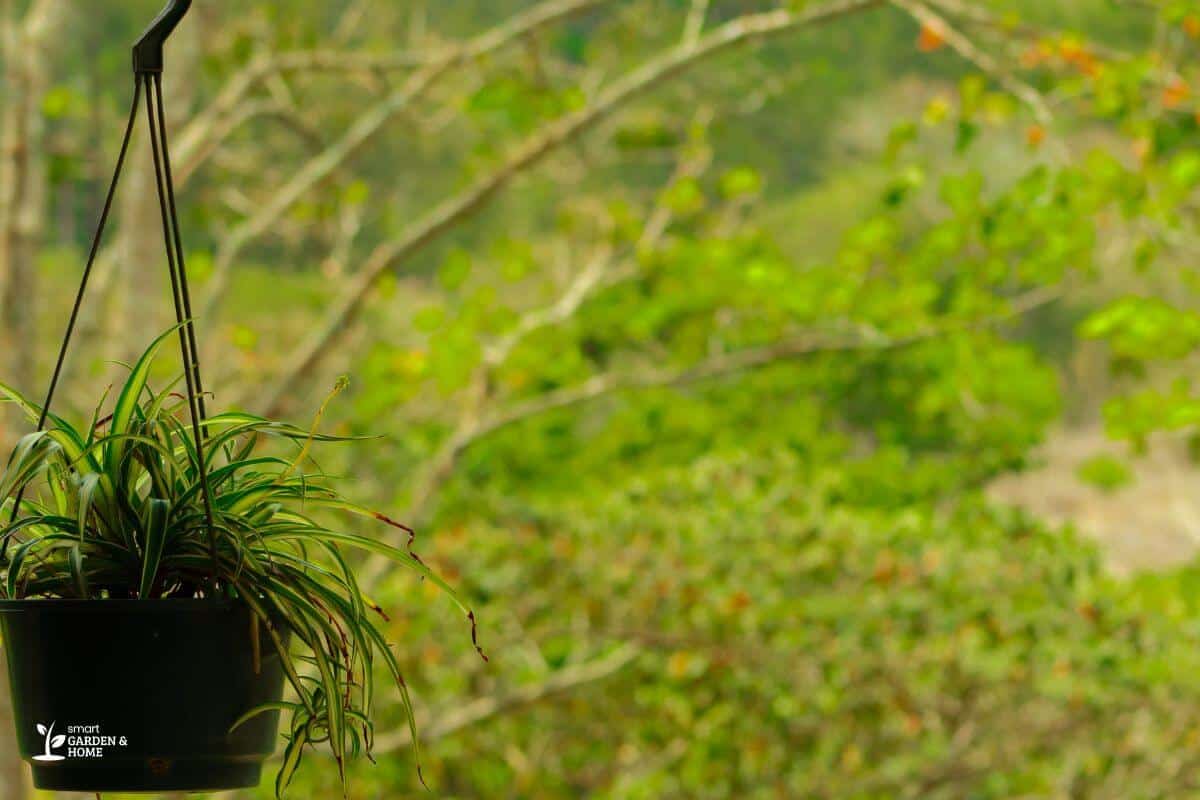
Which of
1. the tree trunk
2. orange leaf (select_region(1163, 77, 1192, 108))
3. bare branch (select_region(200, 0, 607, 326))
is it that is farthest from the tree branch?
the tree trunk

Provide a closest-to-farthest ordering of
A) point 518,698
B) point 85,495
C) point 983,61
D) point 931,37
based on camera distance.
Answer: point 85,495, point 983,61, point 931,37, point 518,698

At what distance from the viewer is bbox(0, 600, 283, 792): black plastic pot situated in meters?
1.31

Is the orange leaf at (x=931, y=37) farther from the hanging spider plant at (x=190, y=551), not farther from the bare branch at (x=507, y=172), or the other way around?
the hanging spider plant at (x=190, y=551)

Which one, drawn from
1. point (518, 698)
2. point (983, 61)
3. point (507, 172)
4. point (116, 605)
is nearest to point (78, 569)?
point (116, 605)

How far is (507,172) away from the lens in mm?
3994

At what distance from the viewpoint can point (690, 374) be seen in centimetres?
496

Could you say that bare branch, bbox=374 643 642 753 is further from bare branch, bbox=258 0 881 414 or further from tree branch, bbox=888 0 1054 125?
tree branch, bbox=888 0 1054 125

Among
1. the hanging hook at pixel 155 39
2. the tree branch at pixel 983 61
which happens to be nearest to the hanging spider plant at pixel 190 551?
the hanging hook at pixel 155 39

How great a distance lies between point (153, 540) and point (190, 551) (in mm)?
78

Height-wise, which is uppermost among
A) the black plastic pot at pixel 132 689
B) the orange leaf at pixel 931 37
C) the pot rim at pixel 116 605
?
the pot rim at pixel 116 605

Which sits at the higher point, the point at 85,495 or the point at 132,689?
the point at 85,495

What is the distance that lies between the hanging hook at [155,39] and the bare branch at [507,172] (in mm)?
2552

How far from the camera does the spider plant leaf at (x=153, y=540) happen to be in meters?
1.29

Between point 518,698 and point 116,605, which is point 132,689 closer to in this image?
point 116,605
